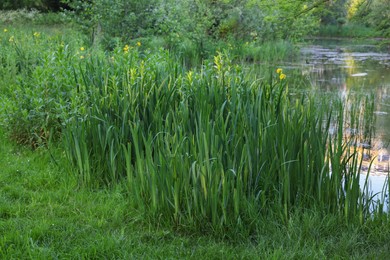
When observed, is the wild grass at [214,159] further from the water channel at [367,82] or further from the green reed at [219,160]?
the water channel at [367,82]

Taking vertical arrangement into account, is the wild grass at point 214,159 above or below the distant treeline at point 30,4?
below

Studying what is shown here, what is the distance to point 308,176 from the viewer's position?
3.69 metres

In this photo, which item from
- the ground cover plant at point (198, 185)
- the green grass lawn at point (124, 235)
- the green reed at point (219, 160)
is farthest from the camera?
the green reed at point (219, 160)

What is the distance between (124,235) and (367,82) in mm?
10736

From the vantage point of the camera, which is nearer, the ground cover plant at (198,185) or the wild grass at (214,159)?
the ground cover plant at (198,185)

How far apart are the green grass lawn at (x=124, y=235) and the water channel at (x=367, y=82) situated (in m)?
1.31

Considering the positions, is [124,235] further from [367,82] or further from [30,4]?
[30,4]

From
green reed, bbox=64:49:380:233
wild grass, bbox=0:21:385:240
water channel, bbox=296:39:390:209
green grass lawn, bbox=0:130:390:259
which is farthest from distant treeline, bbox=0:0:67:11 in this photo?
green grass lawn, bbox=0:130:390:259

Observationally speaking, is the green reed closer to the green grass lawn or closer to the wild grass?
the wild grass

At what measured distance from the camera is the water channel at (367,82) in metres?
6.47

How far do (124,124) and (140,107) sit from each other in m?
0.34

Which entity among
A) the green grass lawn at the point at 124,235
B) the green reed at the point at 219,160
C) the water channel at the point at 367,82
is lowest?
the water channel at the point at 367,82

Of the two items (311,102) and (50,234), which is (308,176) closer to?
(311,102)

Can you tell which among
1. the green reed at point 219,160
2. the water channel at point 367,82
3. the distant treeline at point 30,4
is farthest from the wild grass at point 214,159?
the distant treeline at point 30,4
